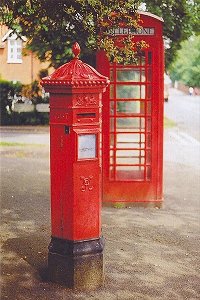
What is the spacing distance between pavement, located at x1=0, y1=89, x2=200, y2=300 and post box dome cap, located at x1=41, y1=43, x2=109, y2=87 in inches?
74.8

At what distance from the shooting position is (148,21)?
8.45 metres

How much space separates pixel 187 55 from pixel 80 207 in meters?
57.0

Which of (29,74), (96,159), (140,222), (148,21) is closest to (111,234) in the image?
(140,222)

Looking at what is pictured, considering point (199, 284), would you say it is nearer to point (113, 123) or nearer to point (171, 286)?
point (171, 286)

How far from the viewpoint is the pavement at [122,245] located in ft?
17.5

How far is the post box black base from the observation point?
17.6ft

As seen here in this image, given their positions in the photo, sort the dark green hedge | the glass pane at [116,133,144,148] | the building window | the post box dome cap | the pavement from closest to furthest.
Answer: the post box dome cap
the pavement
the glass pane at [116,133,144,148]
the dark green hedge
the building window

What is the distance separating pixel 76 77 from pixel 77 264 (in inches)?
68.7

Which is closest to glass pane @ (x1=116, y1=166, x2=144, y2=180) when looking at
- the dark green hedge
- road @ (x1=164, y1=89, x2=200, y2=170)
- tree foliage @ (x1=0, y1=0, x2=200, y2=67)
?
tree foliage @ (x1=0, y1=0, x2=200, y2=67)

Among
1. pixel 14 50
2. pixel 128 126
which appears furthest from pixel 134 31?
pixel 14 50

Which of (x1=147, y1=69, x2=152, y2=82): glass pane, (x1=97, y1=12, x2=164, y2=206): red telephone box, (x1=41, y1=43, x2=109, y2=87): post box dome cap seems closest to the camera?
(x1=41, y1=43, x2=109, y2=87): post box dome cap

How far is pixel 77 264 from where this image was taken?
5.37 metres

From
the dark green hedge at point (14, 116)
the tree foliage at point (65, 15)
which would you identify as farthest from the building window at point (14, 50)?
the tree foliage at point (65, 15)

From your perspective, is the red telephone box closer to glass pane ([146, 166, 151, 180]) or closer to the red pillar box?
glass pane ([146, 166, 151, 180])
